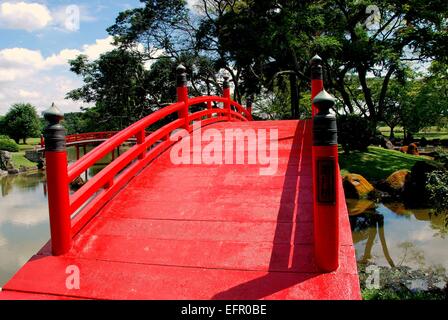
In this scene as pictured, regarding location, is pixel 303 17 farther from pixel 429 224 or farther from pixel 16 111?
pixel 16 111

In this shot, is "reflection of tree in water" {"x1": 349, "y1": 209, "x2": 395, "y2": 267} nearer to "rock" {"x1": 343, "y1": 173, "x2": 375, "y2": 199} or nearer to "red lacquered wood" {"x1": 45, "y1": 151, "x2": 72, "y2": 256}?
"rock" {"x1": 343, "y1": 173, "x2": 375, "y2": 199}

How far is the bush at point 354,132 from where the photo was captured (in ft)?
58.9

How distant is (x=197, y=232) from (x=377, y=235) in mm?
9333

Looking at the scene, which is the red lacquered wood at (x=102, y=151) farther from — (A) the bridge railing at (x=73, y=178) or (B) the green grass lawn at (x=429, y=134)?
(B) the green grass lawn at (x=429, y=134)

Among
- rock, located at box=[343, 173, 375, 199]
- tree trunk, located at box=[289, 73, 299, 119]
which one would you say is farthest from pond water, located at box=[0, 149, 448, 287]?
tree trunk, located at box=[289, 73, 299, 119]

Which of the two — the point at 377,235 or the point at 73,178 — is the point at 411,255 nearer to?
the point at 377,235

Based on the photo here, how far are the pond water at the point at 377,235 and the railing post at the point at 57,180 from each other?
6895 millimetres

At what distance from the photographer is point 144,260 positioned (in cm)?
299

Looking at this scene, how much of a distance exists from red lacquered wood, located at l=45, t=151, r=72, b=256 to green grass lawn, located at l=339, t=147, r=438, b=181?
14.4 m

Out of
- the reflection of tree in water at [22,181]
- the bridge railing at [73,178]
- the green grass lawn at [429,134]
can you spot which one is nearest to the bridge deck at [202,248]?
the bridge railing at [73,178]

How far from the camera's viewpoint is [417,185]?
14.5m

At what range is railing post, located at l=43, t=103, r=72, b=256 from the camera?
311 cm

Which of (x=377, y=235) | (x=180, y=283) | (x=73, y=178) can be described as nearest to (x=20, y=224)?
(x=73, y=178)

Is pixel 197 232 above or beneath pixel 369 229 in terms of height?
above
